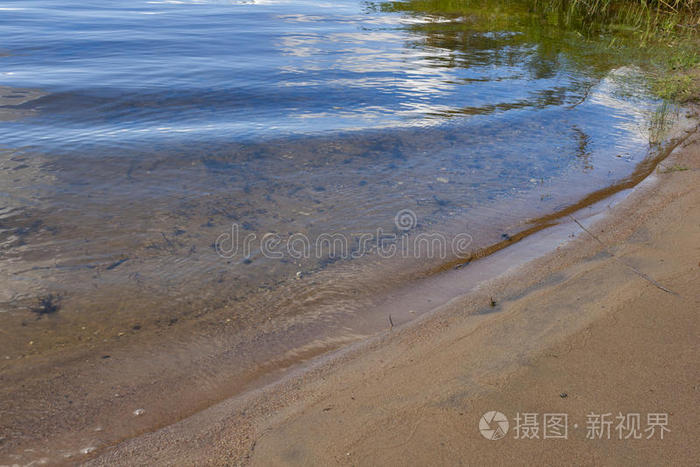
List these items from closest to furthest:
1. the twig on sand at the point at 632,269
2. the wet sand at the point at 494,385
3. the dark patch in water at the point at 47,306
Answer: the wet sand at the point at 494,385 < the twig on sand at the point at 632,269 < the dark patch in water at the point at 47,306

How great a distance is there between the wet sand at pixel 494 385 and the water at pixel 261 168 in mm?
393

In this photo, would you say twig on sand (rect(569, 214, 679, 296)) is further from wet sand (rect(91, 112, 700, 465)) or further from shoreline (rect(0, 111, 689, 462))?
shoreline (rect(0, 111, 689, 462))

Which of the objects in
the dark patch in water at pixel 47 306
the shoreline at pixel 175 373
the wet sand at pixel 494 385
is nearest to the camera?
the wet sand at pixel 494 385

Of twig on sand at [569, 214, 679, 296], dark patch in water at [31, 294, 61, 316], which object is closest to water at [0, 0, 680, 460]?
dark patch in water at [31, 294, 61, 316]

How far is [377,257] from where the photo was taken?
3648 mm

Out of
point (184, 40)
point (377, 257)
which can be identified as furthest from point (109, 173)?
point (184, 40)

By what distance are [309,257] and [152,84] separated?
225 inches

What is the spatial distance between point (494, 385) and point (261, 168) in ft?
11.7

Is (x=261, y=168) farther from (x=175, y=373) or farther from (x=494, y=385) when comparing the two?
(x=494, y=385)

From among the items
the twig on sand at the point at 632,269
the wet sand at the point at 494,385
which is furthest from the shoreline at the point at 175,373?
the twig on sand at the point at 632,269

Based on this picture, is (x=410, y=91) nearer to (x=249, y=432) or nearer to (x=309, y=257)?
(x=309, y=257)

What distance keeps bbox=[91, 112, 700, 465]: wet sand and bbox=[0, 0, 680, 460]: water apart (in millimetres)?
393

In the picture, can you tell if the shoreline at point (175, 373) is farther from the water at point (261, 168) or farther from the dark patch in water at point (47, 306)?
the dark patch in water at point (47, 306)

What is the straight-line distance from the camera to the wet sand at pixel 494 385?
1883mm
